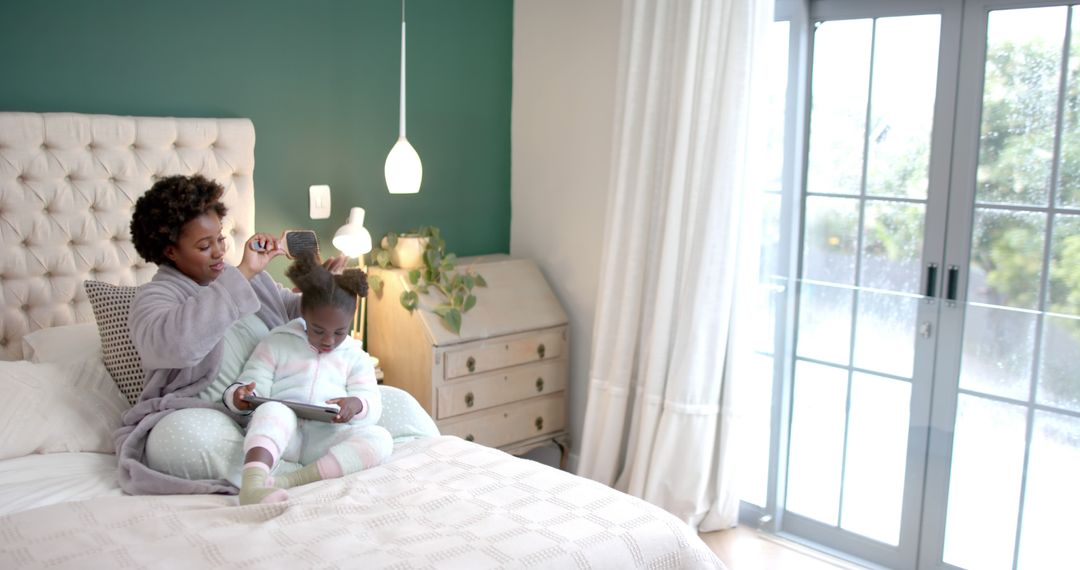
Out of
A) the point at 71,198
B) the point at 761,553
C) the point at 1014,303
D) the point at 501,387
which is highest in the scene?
the point at 71,198

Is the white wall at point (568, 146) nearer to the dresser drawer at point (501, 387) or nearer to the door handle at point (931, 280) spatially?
the dresser drawer at point (501, 387)

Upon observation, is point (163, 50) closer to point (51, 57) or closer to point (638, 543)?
point (51, 57)

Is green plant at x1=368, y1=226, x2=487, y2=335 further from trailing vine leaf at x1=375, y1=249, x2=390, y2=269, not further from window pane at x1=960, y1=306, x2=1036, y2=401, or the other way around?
window pane at x1=960, y1=306, x2=1036, y2=401

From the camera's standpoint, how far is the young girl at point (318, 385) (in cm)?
228

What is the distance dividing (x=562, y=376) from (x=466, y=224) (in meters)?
0.75

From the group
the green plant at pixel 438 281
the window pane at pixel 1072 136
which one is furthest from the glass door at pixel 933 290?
the green plant at pixel 438 281

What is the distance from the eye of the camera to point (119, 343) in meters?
2.52

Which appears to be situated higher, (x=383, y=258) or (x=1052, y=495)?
(x=383, y=258)

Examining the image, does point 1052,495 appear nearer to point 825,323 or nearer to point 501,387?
point 825,323

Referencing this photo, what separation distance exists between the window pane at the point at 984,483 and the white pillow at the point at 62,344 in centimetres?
257

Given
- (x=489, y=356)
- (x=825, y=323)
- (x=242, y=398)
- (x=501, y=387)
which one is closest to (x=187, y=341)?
(x=242, y=398)

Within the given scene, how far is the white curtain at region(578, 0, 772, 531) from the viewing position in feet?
10.3

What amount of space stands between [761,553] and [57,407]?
225 cm

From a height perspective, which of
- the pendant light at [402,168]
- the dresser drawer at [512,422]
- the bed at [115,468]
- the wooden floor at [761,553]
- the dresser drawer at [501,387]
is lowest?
the wooden floor at [761,553]
